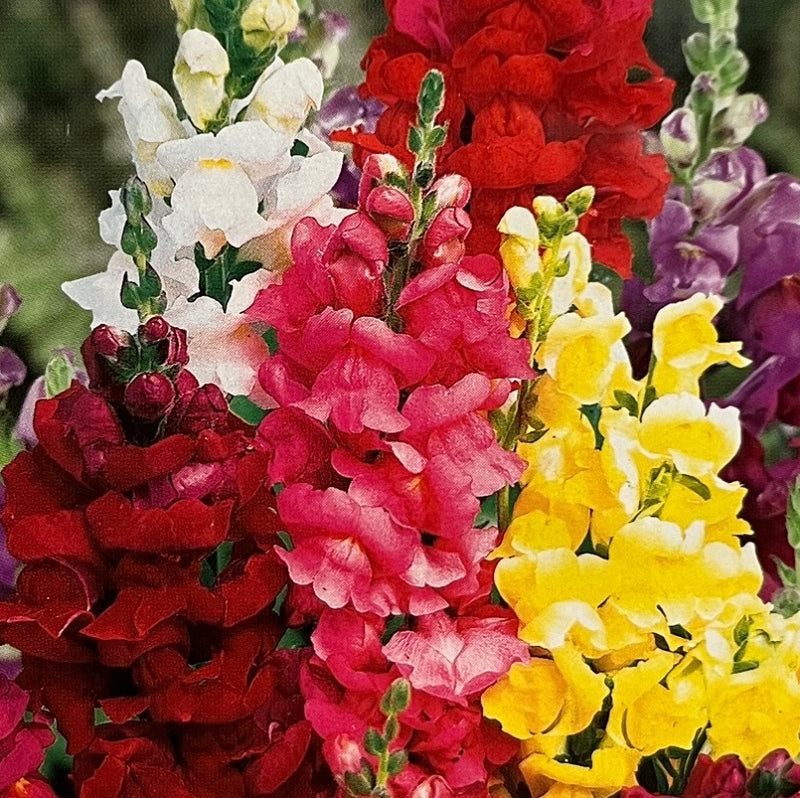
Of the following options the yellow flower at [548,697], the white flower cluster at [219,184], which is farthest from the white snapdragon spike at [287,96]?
the yellow flower at [548,697]

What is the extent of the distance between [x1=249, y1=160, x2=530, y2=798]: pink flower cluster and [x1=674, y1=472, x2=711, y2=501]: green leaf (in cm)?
6

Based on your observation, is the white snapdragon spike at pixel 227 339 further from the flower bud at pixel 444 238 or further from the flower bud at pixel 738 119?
the flower bud at pixel 738 119

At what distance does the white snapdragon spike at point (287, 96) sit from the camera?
0.49m

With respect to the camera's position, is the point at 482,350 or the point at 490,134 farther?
the point at 490,134

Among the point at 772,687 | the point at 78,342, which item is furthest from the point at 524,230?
the point at 78,342

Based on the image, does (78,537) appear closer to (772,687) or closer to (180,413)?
(180,413)

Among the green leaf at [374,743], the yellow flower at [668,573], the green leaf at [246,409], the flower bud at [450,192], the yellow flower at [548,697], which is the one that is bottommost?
the yellow flower at [548,697]

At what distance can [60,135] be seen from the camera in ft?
2.64

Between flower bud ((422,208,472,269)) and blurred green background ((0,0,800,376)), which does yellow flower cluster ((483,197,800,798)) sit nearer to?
flower bud ((422,208,472,269))

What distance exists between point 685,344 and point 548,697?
0.44 ft

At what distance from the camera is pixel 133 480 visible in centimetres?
40

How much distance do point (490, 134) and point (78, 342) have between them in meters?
0.37

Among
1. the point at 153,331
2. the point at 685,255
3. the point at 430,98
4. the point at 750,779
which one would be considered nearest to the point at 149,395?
the point at 153,331

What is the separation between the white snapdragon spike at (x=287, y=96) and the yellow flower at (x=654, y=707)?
23 centimetres
